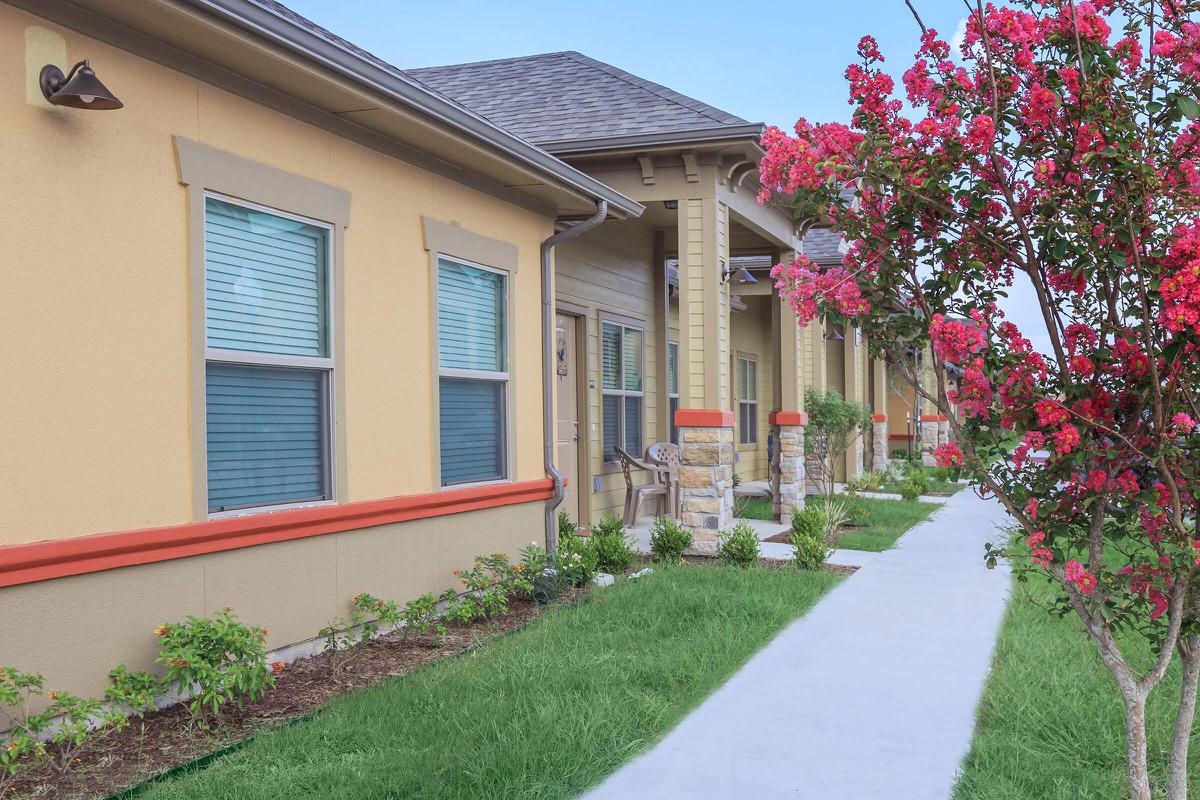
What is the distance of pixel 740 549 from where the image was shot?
26.4ft

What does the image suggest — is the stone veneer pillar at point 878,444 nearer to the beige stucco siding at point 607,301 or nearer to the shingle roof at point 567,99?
the beige stucco siding at point 607,301

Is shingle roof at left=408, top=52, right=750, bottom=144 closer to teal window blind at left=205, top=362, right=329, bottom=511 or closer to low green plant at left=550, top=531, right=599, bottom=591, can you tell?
low green plant at left=550, top=531, right=599, bottom=591

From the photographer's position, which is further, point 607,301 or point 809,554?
point 607,301

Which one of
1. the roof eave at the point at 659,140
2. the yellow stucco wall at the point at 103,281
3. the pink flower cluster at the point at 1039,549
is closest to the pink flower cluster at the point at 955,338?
the pink flower cluster at the point at 1039,549

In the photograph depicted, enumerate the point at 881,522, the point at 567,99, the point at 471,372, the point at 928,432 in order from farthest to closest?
the point at 928,432, the point at 881,522, the point at 567,99, the point at 471,372

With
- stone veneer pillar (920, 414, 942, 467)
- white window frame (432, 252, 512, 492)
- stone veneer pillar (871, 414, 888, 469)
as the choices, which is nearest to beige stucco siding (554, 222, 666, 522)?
white window frame (432, 252, 512, 492)

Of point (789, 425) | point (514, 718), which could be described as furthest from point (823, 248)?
point (514, 718)

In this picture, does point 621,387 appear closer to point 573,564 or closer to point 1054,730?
point 573,564

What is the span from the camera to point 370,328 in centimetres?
555

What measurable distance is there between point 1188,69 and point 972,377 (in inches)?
41.5

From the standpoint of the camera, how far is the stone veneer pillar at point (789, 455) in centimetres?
1127

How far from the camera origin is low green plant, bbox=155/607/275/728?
4.00m

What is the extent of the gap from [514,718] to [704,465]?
489cm

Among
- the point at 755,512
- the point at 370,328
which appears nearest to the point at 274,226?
the point at 370,328
